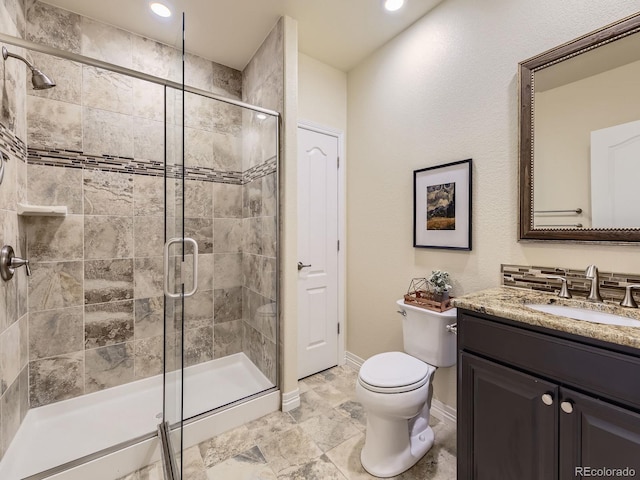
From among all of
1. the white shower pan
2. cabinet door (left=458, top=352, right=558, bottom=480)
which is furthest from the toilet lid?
the white shower pan

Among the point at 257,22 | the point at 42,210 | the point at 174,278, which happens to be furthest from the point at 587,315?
the point at 42,210

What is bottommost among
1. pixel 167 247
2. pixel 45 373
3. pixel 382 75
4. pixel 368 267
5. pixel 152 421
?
pixel 152 421

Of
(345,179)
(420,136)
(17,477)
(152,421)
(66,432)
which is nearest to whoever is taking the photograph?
(17,477)

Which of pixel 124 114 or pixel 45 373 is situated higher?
pixel 124 114

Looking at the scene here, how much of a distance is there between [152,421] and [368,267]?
1864 mm

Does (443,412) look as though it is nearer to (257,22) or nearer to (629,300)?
(629,300)

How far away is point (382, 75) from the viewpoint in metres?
2.25

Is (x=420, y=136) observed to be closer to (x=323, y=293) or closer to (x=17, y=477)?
(x=323, y=293)

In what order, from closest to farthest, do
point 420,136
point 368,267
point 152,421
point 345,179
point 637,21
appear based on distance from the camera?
1. point 637,21
2. point 152,421
3. point 420,136
4. point 368,267
5. point 345,179

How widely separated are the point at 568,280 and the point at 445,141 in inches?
40.6

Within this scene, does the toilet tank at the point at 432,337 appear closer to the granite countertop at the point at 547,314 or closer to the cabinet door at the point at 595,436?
the granite countertop at the point at 547,314

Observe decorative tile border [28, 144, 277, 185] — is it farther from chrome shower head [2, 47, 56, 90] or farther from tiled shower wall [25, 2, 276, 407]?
chrome shower head [2, 47, 56, 90]

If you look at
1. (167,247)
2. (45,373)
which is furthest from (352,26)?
(45,373)

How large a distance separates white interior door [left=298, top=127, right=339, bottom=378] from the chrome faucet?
5.56 feet
